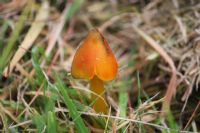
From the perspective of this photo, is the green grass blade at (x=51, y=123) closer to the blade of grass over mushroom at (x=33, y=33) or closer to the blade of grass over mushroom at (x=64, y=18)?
the blade of grass over mushroom at (x=33, y=33)

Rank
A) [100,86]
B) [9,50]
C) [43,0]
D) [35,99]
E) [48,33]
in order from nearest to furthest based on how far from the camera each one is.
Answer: [100,86] < [35,99] < [9,50] < [48,33] < [43,0]

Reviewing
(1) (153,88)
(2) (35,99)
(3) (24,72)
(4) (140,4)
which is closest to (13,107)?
(2) (35,99)

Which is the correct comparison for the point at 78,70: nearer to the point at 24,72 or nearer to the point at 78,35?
the point at 24,72

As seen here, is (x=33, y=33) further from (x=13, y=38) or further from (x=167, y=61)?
(x=167, y=61)

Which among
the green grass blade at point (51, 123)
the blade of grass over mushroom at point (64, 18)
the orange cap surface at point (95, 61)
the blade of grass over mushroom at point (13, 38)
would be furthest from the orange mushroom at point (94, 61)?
the blade of grass over mushroom at point (64, 18)

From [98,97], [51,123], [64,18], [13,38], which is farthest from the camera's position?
[64,18]

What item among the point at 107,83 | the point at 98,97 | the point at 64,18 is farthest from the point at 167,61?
the point at 64,18
